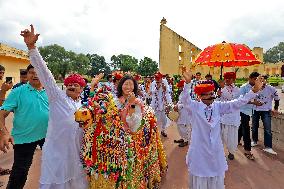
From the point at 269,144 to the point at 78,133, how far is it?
5273 millimetres

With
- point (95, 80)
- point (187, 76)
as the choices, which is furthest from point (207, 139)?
point (95, 80)

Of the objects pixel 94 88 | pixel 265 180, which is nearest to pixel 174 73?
pixel 265 180

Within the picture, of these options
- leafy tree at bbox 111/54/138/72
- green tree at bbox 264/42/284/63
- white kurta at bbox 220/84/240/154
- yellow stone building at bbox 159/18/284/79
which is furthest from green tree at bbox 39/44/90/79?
green tree at bbox 264/42/284/63

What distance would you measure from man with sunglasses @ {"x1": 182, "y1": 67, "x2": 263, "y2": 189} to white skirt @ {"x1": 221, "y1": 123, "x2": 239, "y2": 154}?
9.53 feet

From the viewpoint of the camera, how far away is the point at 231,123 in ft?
21.8

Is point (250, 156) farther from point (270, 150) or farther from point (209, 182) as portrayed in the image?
point (209, 182)

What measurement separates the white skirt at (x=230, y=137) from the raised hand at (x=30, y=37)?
490cm

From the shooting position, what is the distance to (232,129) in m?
6.67

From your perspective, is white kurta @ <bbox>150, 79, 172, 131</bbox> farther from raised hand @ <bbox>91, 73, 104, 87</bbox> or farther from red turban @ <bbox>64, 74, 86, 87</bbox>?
red turban @ <bbox>64, 74, 86, 87</bbox>

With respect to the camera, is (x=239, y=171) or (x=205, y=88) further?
(x=239, y=171)

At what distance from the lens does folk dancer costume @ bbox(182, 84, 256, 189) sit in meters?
3.71

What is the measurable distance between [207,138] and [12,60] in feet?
74.8

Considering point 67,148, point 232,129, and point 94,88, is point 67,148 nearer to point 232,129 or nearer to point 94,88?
point 94,88

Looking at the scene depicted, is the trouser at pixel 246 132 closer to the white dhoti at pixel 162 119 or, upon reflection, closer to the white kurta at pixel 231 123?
the white kurta at pixel 231 123
